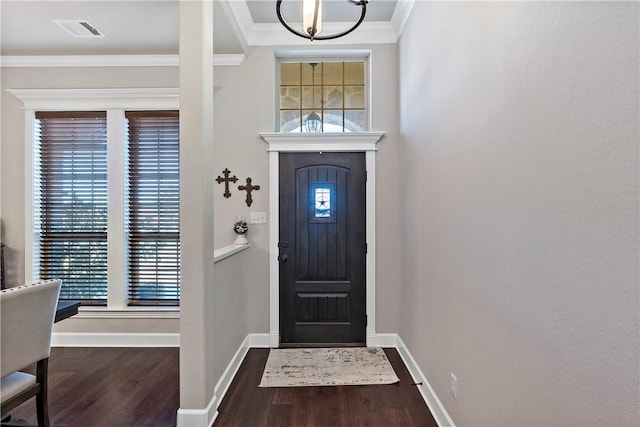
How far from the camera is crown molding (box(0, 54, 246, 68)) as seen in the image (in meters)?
3.32

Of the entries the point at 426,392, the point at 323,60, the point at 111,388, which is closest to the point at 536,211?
the point at 426,392

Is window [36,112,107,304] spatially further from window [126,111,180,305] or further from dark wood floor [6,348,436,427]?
dark wood floor [6,348,436,427]

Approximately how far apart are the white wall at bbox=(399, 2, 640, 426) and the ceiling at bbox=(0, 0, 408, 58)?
1.14 metres

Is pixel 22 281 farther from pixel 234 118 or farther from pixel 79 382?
pixel 234 118

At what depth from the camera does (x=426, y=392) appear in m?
2.29

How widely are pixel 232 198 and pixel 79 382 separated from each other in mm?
1971

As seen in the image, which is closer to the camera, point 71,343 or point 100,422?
point 100,422

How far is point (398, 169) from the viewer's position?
324cm

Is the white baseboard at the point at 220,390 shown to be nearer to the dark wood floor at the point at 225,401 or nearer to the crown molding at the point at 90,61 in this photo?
the dark wood floor at the point at 225,401

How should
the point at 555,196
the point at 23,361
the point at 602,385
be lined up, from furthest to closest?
the point at 23,361 → the point at 555,196 → the point at 602,385

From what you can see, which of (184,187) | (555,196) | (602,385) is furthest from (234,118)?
(602,385)

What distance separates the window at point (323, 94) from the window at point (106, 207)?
1191 millimetres

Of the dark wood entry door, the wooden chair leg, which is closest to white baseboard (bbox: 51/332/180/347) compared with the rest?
the dark wood entry door

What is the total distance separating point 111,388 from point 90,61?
3.14 metres
